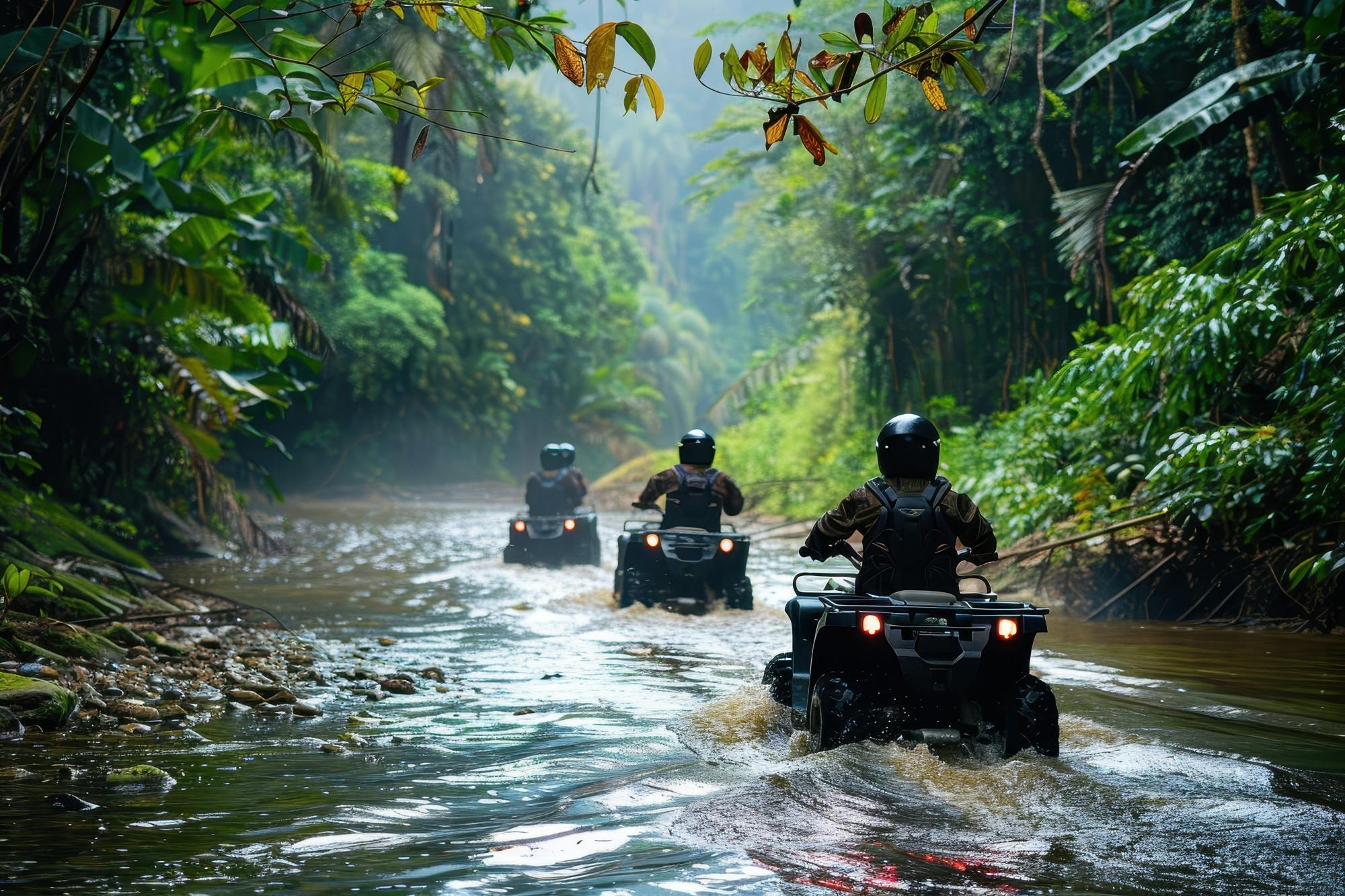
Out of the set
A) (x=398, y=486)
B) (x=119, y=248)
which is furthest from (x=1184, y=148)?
(x=398, y=486)

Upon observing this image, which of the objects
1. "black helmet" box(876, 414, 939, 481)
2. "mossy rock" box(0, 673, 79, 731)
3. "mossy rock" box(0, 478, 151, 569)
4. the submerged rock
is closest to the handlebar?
"black helmet" box(876, 414, 939, 481)

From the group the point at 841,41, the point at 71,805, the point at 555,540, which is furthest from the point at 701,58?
the point at 555,540

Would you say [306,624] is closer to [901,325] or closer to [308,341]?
[308,341]

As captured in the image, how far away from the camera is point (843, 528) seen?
6258 millimetres

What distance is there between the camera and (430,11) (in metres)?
4.78

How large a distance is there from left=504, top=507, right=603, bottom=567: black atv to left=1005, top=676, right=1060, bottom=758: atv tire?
10404 mm

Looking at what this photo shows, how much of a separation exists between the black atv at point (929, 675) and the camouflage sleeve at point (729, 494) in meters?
5.53

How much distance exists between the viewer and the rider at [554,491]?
1620 cm

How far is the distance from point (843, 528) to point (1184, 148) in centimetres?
906

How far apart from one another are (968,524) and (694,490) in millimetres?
5745

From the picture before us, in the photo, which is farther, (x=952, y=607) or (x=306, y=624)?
(x=306, y=624)

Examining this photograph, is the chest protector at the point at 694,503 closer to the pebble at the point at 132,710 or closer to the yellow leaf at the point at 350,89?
the pebble at the point at 132,710

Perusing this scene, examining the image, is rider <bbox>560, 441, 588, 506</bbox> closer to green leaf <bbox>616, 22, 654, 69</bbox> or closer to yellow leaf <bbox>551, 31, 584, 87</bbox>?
yellow leaf <bbox>551, 31, 584, 87</bbox>

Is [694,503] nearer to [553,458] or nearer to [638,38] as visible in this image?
[553,458]
